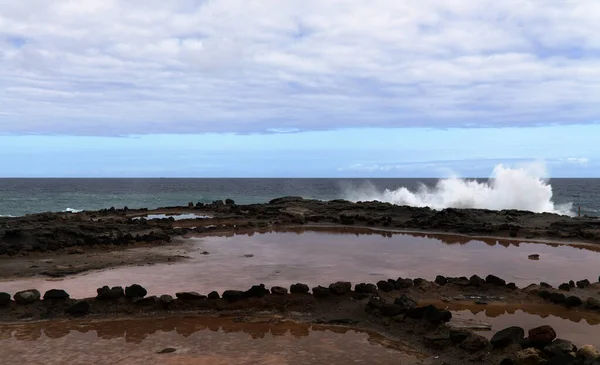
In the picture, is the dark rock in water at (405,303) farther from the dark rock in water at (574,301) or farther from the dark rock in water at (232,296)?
the dark rock in water at (574,301)

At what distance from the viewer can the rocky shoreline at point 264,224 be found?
22484 millimetres

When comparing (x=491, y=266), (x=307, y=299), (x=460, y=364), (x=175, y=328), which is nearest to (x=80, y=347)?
(x=175, y=328)

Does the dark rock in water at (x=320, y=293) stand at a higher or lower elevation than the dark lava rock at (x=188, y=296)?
higher

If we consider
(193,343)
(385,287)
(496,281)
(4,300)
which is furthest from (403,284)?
(4,300)

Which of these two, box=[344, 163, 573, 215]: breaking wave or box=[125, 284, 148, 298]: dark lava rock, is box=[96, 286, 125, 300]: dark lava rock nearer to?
box=[125, 284, 148, 298]: dark lava rock

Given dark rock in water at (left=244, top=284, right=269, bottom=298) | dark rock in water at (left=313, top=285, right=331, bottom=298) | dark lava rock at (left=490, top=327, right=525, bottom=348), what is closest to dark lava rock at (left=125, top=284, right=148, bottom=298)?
dark rock in water at (left=244, top=284, right=269, bottom=298)

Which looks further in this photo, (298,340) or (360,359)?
(298,340)

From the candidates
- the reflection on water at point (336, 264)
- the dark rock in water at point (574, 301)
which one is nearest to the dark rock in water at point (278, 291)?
the reflection on water at point (336, 264)

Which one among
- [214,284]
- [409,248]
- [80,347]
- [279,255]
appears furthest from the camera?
[409,248]

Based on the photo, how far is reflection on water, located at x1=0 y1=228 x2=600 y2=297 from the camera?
15.7 m

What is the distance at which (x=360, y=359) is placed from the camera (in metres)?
9.30

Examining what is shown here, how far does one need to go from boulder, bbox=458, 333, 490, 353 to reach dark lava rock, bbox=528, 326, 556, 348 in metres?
0.80

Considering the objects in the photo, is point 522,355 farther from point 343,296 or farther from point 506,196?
point 506,196

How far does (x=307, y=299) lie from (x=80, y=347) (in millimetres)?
5364
